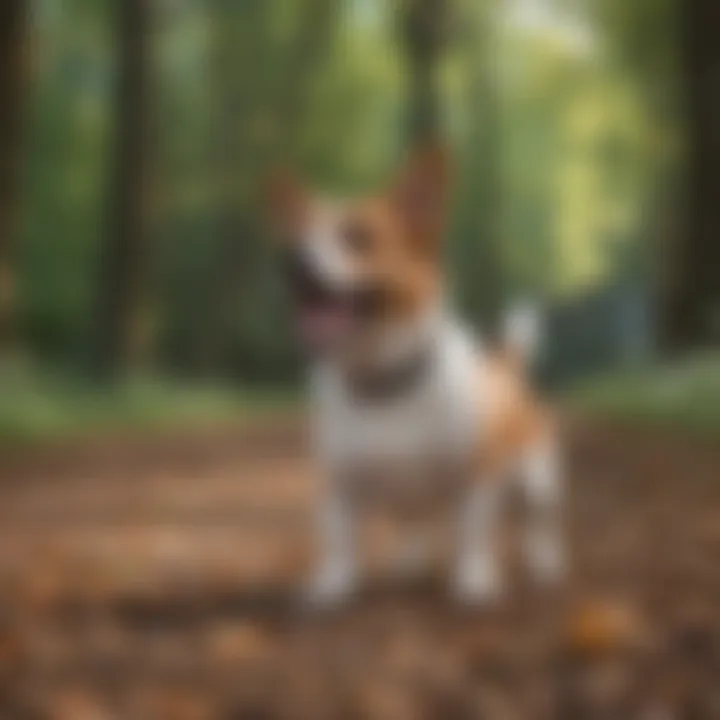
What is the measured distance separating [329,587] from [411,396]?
0.56ft

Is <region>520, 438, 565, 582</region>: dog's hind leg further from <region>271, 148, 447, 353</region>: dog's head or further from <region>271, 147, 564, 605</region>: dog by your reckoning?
<region>271, 148, 447, 353</region>: dog's head

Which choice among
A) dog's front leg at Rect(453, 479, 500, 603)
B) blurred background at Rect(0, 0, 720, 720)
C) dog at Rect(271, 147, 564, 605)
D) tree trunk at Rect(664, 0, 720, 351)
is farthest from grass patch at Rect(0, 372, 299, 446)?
tree trunk at Rect(664, 0, 720, 351)

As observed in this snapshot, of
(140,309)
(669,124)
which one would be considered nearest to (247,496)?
(140,309)

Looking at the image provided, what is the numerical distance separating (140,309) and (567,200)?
36cm

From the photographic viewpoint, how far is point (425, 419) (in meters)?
1.19

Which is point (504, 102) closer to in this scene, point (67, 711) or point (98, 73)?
point (98, 73)

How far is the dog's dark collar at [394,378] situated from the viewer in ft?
3.88

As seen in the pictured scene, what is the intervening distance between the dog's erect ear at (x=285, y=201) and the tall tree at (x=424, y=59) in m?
0.10

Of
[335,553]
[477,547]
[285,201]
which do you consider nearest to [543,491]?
[477,547]

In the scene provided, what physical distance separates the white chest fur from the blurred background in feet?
0.12

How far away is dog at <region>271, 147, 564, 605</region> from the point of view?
117 centimetres

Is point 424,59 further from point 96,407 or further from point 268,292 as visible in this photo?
point 96,407

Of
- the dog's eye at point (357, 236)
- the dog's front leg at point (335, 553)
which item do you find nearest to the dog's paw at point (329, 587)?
the dog's front leg at point (335, 553)

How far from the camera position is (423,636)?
1178mm
